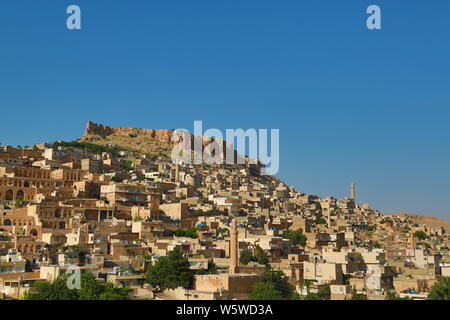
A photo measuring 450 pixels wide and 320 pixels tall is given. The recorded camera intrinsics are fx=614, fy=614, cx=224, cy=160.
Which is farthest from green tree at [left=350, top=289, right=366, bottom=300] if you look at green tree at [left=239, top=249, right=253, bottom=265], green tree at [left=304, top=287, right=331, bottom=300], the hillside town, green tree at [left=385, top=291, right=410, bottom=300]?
green tree at [left=239, top=249, right=253, bottom=265]

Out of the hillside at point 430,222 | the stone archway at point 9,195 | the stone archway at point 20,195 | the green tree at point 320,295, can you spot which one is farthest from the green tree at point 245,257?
the hillside at point 430,222

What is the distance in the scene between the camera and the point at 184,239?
35906mm

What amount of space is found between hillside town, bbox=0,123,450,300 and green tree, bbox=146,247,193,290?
0.09m

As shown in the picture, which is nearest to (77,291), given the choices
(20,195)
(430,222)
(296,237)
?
(20,195)

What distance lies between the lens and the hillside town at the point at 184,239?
2759 centimetres

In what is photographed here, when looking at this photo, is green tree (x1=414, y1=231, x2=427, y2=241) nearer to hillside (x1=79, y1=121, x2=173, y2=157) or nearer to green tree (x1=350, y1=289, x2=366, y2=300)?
green tree (x1=350, y1=289, x2=366, y2=300)

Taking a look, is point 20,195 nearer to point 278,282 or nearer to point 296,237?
point 296,237

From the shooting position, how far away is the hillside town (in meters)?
27.6

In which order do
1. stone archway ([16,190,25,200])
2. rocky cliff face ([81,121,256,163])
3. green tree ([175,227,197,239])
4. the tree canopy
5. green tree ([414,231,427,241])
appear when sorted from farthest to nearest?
rocky cliff face ([81,121,256,163]) → green tree ([414,231,427,241]) → stone archway ([16,190,25,200]) → green tree ([175,227,197,239]) → the tree canopy

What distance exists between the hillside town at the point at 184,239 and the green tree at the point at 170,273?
0.09 metres

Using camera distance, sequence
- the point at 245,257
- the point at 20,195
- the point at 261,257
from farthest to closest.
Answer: the point at 20,195 < the point at 261,257 < the point at 245,257

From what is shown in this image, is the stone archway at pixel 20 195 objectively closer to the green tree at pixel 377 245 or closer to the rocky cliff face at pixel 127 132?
the green tree at pixel 377 245

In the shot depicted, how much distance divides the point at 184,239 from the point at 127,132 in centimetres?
6438

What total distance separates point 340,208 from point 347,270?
33.0 m
